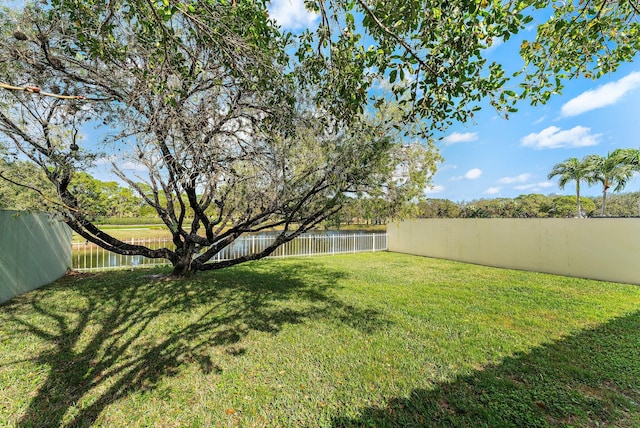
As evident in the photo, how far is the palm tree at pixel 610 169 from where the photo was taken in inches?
439

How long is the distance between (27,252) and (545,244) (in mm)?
12429

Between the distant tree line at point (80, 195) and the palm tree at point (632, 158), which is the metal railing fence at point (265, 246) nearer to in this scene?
the distant tree line at point (80, 195)

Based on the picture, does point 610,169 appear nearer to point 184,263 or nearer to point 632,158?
point 632,158

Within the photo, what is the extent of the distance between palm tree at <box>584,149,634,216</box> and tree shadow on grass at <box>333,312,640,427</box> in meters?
12.0

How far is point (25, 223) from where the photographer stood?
211 inches

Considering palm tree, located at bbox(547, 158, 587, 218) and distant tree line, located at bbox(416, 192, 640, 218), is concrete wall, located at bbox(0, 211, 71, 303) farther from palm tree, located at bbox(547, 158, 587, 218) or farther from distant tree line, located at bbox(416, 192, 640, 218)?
palm tree, located at bbox(547, 158, 587, 218)

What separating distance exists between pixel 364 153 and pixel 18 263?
6.49m

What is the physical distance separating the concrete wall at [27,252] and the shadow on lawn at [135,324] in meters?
0.30

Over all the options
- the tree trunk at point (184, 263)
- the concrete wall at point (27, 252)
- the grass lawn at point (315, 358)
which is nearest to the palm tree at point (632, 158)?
the grass lawn at point (315, 358)

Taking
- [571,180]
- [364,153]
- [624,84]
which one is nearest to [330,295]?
[364,153]

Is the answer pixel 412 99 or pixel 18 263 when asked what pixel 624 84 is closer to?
pixel 412 99

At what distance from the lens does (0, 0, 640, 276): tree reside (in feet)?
7.98

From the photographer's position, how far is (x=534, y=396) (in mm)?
2418

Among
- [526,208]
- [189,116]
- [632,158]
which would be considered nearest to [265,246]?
[189,116]
